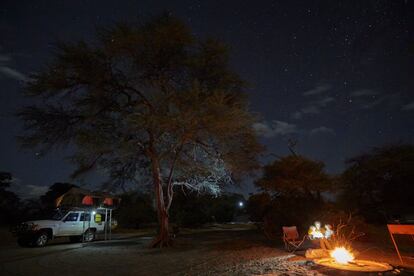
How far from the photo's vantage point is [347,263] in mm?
6848

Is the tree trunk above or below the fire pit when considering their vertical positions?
above

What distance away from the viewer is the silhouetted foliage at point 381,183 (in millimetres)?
20188

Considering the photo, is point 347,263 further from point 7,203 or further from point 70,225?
point 7,203

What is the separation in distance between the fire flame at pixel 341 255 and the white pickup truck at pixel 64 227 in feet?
40.4

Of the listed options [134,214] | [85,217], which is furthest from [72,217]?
[134,214]

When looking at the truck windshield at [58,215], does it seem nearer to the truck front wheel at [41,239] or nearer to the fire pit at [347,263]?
the truck front wheel at [41,239]

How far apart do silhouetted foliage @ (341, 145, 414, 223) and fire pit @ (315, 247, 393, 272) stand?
46.5 feet

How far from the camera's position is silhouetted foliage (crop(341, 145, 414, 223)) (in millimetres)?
20188

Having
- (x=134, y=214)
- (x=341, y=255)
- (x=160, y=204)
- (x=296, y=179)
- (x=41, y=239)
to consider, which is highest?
(x=296, y=179)

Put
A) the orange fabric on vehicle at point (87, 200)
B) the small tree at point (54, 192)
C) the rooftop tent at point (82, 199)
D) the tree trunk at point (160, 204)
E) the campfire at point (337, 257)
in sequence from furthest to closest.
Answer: the small tree at point (54, 192) → the orange fabric on vehicle at point (87, 200) → the rooftop tent at point (82, 199) → the tree trunk at point (160, 204) → the campfire at point (337, 257)

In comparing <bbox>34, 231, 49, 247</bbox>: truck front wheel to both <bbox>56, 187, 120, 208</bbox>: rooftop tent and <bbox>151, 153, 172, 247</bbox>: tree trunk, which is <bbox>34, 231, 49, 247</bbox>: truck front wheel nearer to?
<bbox>56, 187, 120, 208</bbox>: rooftop tent

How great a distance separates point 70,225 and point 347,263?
13675mm

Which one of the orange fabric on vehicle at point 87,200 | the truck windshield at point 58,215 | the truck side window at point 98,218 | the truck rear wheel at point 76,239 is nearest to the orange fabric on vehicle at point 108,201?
the orange fabric on vehicle at point 87,200

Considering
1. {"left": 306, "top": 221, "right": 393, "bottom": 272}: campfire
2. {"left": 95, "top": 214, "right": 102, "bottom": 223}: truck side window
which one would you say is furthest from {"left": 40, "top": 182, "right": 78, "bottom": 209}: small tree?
{"left": 306, "top": 221, "right": 393, "bottom": 272}: campfire
